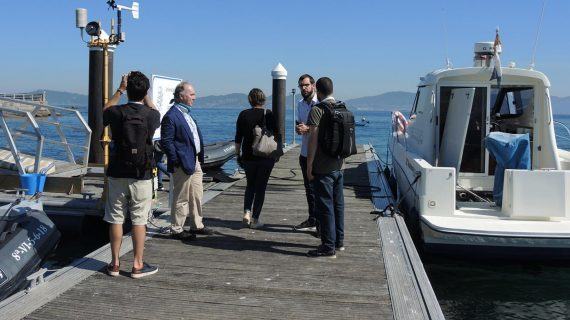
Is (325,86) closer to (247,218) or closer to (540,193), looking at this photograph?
(247,218)

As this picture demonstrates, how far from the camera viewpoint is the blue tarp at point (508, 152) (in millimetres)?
6363

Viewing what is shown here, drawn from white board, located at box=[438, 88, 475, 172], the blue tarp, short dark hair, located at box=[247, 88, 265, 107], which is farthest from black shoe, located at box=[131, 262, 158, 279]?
white board, located at box=[438, 88, 475, 172]

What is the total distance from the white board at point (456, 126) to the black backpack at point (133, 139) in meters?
4.59

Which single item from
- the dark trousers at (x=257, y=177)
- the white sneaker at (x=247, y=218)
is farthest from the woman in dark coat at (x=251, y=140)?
the white sneaker at (x=247, y=218)

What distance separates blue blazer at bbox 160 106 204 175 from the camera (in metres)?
4.83

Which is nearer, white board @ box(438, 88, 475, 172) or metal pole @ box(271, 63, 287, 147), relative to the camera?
white board @ box(438, 88, 475, 172)

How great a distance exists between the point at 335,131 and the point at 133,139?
5.35 feet

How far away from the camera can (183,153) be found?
490 centimetres

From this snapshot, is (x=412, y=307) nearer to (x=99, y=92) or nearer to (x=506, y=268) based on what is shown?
(x=506, y=268)

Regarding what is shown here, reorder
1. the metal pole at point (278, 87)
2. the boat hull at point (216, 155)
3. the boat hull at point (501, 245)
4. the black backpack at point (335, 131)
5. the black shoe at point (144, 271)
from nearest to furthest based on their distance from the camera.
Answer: the black shoe at point (144, 271) < the black backpack at point (335, 131) < the boat hull at point (501, 245) < the boat hull at point (216, 155) < the metal pole at point (278, 87)

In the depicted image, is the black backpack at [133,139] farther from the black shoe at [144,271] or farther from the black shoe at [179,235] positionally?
the black shoe at [179,235]

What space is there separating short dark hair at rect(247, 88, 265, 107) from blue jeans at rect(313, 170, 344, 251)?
125 centimetres

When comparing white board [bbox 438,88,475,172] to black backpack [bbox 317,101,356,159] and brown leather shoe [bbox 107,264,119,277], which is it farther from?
brown leather shoe [bbox 107,264,119,277]

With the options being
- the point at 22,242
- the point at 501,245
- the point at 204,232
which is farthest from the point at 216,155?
the point at 501,245
